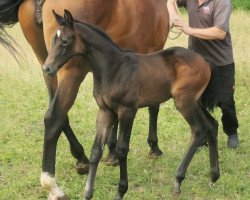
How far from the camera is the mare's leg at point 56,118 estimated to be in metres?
3.76

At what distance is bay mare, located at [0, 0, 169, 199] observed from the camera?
3795mm

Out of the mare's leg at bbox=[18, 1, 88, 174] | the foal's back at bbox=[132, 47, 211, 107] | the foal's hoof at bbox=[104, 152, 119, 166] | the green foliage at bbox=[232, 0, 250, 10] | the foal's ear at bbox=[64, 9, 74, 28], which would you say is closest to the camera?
the foal's ear at bbox=[64, 9, 74, 28]

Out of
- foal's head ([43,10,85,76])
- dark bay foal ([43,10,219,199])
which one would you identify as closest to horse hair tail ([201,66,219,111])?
dark bay foal ([43,10,219,199])

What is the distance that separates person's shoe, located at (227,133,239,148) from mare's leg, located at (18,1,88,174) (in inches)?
67.3

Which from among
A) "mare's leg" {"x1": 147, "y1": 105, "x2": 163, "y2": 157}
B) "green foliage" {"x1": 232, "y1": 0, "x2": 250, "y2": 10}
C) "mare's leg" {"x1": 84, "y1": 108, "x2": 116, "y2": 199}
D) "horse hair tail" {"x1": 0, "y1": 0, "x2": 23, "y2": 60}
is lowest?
"green foliage" {"x1": 232, "y1": 0, "x2": 250, "y2": 10}

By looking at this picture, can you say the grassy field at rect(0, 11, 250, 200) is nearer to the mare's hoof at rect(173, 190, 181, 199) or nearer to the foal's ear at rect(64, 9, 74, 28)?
the mare's hoof at rect(173, 190, 181, 199)

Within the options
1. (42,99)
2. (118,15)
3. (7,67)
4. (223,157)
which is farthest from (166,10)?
(7,67)

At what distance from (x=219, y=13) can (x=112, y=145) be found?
1.66 m

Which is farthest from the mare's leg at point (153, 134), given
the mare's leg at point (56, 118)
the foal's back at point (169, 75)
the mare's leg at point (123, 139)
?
the mare's leg at point (56, 118)

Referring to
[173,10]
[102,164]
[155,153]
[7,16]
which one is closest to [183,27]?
[173,10]

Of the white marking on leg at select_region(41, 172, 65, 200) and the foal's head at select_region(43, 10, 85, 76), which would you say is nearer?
the foal's head at select_region(43, 10, 85, 76)

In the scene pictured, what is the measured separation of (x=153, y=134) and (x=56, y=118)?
140cm

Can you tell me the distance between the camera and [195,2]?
15.8 ft

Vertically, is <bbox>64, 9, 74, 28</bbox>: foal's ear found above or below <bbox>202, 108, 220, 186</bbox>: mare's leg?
above
